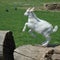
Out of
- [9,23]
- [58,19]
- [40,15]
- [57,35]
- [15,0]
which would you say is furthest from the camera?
[15,0]

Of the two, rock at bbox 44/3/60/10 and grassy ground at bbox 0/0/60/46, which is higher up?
grassy ground at bbox 0/0/60/46

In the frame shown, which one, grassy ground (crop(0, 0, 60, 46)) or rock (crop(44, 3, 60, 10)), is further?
rock (crop(44, 3, 60, 10))

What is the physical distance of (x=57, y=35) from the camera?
11625 mm

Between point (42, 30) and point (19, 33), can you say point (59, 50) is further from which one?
point (19, 33)

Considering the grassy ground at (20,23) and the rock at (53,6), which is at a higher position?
the grassy ground at (20,23)

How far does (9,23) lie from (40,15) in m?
3.28

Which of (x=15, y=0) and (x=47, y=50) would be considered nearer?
(x=47, y=50)

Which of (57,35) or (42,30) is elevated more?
(42,30)

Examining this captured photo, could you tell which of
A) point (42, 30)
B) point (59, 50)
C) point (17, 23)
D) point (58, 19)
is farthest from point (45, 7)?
point (59, 50)

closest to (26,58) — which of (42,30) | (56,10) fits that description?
(42,30)

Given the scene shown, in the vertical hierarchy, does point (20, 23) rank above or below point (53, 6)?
above

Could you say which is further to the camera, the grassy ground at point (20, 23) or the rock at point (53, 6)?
the rock at point (53, 6)

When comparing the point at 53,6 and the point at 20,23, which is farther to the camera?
the point at 53,6

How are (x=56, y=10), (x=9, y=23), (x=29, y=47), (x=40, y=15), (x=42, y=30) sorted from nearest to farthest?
(x=29, y=47) → (x=42, y=30) → (x=9, y=23) → (x=40, y=15) → (x=56, y=10)
